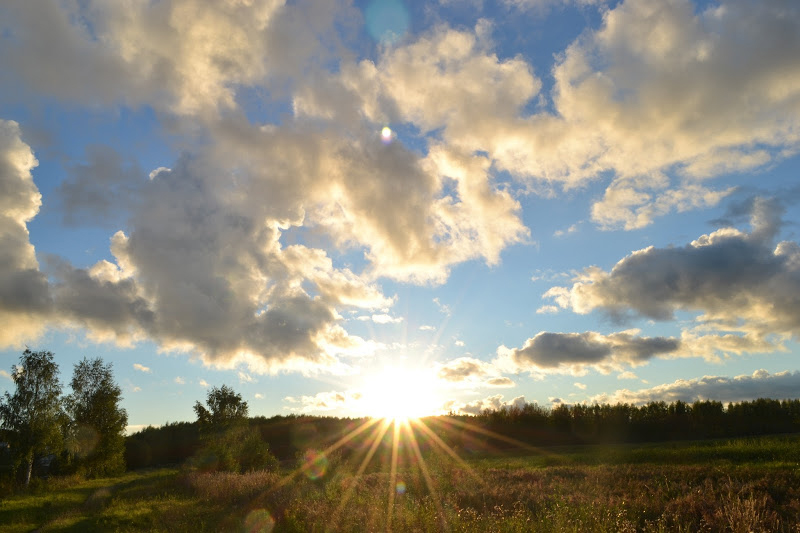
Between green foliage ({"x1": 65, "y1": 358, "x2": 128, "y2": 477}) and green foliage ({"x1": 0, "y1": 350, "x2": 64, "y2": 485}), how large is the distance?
4269 mm

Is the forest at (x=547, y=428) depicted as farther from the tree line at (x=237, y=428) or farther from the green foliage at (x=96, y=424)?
the green foliage at (x=96, y=424)

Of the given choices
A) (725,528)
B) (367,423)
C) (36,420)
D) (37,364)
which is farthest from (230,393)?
(367,423)

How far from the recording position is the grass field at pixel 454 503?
12.7 metres

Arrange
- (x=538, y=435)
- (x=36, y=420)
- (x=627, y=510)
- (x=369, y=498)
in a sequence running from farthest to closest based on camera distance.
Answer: (x=538, y=435)
(x=36, y=420)
(x=369, y=498)
(x=627, y=510)

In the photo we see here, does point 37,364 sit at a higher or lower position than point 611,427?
higher

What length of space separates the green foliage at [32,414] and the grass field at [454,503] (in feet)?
51.2

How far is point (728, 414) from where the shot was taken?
194 feet

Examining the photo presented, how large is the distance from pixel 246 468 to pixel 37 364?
25416 mm

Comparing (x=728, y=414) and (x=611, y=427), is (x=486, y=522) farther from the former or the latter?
(x=728, y=414)

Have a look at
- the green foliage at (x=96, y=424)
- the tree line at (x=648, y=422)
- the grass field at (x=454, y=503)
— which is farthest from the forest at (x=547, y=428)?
the grass field at (x=454, y=503)

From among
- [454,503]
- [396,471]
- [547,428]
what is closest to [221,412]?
[396,471]

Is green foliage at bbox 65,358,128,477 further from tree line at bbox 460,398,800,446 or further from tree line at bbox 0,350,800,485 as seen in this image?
tree line at bbox 460,398,800,446

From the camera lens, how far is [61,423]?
46812mm

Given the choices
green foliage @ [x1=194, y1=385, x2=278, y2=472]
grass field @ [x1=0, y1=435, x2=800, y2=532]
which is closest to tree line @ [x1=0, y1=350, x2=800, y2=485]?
green foliage @ [x1=194, y1=385, x2=278, y2=472]
